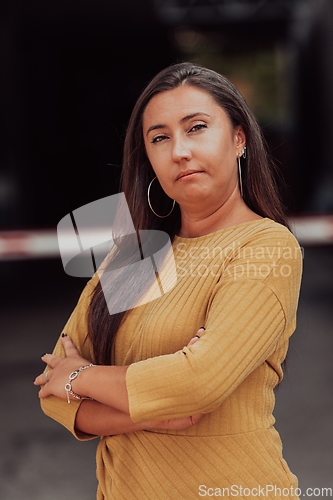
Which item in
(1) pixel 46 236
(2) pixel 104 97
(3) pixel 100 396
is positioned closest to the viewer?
(3) pixel 100 396

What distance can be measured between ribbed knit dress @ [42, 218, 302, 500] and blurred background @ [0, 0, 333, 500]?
2968 millimetres

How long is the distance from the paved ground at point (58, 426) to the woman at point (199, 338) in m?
1.27

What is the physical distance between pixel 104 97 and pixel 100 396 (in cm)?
976

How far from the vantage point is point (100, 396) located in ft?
3.36

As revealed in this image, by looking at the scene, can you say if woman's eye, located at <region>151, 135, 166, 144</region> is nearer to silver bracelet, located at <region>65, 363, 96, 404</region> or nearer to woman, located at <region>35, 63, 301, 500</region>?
woman, located at <region>35, 63, 301, 500</region>

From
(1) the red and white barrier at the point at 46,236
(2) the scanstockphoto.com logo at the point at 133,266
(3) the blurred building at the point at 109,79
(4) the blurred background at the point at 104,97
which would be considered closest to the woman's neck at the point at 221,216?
A: (2) the scanstockphoto.com logo at the point at 133,266

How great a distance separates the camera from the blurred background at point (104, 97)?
20.4 ft

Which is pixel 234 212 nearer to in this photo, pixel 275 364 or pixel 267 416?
pixel 275 364

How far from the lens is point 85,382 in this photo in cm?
107

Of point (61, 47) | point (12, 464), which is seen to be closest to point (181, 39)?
point (61, 47)

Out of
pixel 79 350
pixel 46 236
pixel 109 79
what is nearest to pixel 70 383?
pixel 79 350

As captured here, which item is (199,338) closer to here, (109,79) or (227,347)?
(227,347)

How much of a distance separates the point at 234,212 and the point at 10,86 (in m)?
7.85

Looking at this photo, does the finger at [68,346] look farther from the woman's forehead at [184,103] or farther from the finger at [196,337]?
the woman's forehead at [184,103]
